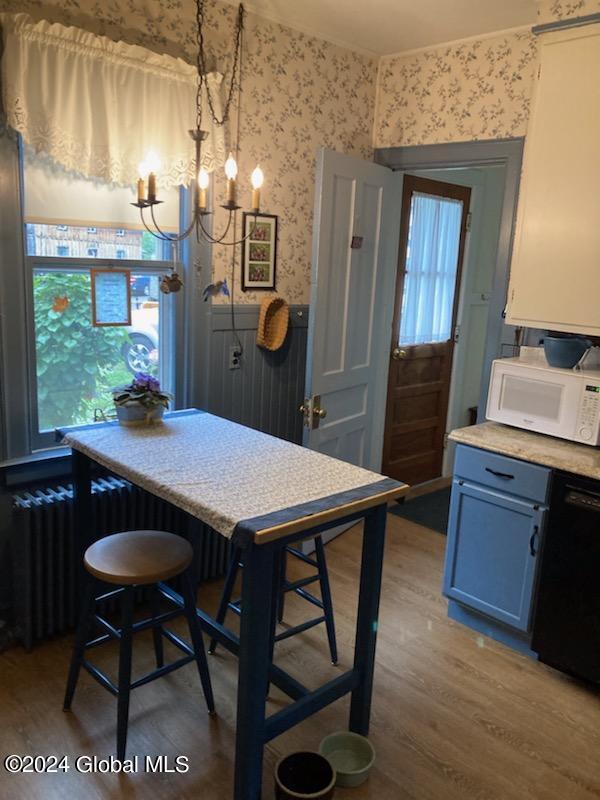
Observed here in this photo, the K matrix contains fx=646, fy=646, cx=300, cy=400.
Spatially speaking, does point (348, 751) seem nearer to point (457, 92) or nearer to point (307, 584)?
point (307, 584)

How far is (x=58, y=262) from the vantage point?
2619 mm

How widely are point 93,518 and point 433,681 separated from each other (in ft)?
4.97

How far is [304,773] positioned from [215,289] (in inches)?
82.9

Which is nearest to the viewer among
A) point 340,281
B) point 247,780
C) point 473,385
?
point 247,780

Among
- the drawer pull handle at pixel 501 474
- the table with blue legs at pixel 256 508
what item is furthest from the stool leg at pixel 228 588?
the drawer pull handle at pixel 501 474

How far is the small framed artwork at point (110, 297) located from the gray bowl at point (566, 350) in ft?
6.13

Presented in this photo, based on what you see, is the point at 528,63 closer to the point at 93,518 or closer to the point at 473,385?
the point at 473,385

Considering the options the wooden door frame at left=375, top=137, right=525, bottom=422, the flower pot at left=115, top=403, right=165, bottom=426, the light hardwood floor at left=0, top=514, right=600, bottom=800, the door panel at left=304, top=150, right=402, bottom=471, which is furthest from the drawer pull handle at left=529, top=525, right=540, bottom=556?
the flower pot at left=115, top=403, right=165, bottom=426

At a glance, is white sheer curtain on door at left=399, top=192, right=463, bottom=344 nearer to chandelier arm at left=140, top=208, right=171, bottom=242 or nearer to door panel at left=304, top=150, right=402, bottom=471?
door panel at left=304, top=150, right=402, bottom=471

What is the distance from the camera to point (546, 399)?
274cm

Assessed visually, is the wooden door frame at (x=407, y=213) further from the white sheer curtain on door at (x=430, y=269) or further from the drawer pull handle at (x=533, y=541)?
the drawer pull handle at (x=533, y=541)

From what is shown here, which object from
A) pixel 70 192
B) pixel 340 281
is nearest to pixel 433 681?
pixel 340 281

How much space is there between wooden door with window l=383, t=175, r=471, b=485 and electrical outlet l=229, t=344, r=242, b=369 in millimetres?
1366

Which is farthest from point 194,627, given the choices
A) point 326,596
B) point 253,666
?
point 326,596
